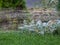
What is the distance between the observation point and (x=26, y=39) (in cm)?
610

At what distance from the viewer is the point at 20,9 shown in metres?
8.64

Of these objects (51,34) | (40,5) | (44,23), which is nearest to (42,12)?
(40,5)

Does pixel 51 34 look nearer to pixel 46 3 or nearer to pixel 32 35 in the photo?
pixel 32 35

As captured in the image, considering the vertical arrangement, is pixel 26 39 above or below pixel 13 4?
below

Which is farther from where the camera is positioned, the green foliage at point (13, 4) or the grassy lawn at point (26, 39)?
the green foliage at point (13, 4)

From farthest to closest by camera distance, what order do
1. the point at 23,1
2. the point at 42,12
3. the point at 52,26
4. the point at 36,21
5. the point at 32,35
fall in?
1. the point at 23,1
2. the point at 42,12
3. the point at 36,21
4. the point at 52,26
5. the point at 32,35

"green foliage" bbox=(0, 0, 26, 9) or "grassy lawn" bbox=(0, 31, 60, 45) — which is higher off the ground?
"green foliage" bbox=(0, 0, 26, 9)

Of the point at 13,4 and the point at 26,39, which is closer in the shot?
the point at 26,39

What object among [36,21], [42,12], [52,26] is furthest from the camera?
[42,12]

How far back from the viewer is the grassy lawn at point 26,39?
5.86 meters

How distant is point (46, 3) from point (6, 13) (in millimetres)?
1351

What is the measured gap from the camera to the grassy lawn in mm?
5855

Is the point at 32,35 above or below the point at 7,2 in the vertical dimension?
below

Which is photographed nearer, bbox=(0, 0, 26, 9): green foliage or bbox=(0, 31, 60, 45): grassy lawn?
bbox=(0, 31, 60, 45): grassy lawn
